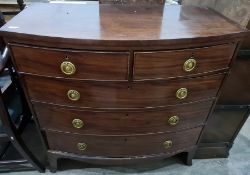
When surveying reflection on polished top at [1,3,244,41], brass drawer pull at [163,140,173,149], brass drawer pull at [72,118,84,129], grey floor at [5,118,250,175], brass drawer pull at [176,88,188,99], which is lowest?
grey floor at [5,118,250,175]

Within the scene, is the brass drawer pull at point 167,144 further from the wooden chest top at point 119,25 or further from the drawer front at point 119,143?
the wooden chest top at point 119,25

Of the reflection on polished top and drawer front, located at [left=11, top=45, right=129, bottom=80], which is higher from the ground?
the reflection on polished top

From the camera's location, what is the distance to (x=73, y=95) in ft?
3.46

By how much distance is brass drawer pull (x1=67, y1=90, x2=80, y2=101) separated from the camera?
1.05 meters

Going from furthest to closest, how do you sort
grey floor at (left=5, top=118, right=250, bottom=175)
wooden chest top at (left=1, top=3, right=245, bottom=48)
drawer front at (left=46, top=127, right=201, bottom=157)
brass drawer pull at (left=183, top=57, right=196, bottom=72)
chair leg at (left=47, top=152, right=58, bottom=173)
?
grey floor at (left=5, top=118, right=250, bottom=175)
chair leg at (left=47, top=152, right=58, bottom=173)
drawer front at (left=46, top=127, right=201, bottom=157)
brass drawer pull at (left=183, top=57, right=196, bottom=72)
wooden chest top at (left=1, top=3, right=245, bottom=48)

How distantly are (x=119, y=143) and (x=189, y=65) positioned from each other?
0.59m

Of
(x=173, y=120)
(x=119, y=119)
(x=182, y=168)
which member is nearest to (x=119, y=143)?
(x=119, y=119)

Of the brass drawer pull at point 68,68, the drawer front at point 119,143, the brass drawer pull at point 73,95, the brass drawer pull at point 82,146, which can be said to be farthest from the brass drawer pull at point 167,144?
the brass drawer pull at point 68,68

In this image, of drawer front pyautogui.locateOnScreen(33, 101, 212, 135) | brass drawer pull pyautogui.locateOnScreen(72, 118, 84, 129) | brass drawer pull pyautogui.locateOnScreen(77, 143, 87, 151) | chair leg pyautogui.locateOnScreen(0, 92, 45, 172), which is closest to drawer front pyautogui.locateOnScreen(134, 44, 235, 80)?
drawer front pyautogui.locateOnScreen(33, 101, 212, 135)

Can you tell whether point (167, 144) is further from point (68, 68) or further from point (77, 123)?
point (68, 68)

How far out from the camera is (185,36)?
925 millimetres

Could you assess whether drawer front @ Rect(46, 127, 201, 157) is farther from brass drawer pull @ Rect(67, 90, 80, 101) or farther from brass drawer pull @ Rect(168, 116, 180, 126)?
brass drawer pull @ Rect(67, 90, 80, 101)

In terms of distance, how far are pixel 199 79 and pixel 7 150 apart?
4.44 ft

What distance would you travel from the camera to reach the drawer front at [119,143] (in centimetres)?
127
